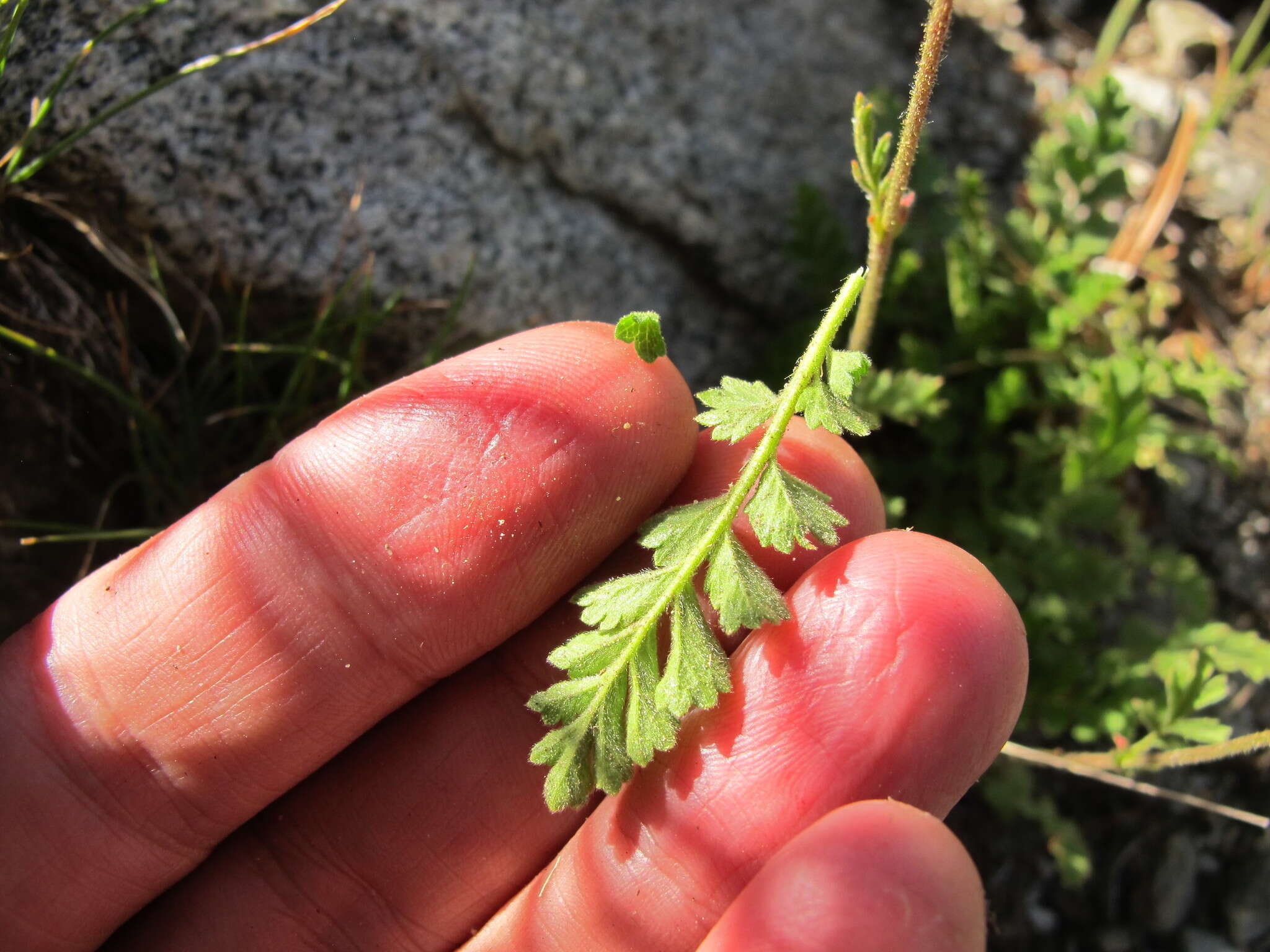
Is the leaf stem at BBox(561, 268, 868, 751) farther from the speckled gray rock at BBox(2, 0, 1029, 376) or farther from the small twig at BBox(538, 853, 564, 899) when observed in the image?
the speckled gray rock at BBox(2, 0, 1029, 376)

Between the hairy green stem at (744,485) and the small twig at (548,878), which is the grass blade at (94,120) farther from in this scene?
the small twig at (548,878)

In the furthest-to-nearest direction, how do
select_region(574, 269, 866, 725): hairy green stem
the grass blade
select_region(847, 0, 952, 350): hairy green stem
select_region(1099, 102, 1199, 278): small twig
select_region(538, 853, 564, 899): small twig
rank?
select_region(1099, 102, 1199, 278): small twig, the grass blade, select_region(538, 853, 564, 899): small twig, select_region(574, 269, 866, 725): hairy green stem, select_region(847, 0, 952, 350): hairy green stem

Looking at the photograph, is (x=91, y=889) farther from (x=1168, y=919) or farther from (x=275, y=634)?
(x=1168, y=919)

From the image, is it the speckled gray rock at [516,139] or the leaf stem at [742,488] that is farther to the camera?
the speckled gray rock at [516,139]

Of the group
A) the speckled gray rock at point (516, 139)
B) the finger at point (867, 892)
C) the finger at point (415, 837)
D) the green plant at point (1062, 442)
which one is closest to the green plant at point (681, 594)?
the finger at point (415, 837)

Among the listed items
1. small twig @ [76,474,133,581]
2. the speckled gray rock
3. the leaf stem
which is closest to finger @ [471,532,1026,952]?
the leaf stem

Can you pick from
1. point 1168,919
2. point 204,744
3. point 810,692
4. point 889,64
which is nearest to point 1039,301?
point 889,64

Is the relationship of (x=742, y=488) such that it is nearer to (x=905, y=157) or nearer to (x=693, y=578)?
(x=693, y=578)
